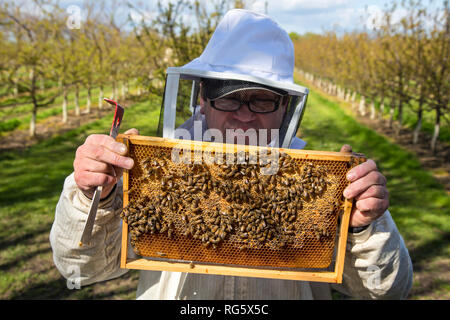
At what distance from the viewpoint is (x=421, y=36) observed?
50.8ft

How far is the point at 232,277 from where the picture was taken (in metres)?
2.41

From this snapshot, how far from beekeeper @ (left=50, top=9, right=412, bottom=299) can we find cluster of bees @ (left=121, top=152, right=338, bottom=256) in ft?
0.61

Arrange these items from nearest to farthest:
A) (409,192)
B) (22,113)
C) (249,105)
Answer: (249,105) → (409,192) → (22,113)

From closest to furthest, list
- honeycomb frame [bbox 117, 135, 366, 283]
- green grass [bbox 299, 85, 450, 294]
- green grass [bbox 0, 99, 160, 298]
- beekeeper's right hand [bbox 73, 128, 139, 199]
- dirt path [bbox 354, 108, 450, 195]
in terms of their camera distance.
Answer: beekeeper's right hand [bbox 73, 128, 139, 199], honeycomb frame [bbox 117, 135, 366, 283], green grass [bbox 0, 99, 160, 298], green grass [bbox 299, 85, 450, 294], dirt path [bbox 354, 108, 450, 195]

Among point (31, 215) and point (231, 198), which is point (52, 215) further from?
point (231, 198)

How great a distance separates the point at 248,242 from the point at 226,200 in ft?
0.96

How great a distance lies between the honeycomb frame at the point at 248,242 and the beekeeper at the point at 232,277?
0.35 feet

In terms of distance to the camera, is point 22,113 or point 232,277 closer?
point 232,277

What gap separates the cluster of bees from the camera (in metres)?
2.06

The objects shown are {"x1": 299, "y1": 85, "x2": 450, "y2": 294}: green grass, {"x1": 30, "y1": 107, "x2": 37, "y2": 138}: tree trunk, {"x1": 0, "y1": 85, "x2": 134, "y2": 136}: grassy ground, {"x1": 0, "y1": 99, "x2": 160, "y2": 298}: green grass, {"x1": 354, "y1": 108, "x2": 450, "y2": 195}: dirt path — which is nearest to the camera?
{"x1": 0, "y1": 99, "x2": 160, "y2": 298}: green grass

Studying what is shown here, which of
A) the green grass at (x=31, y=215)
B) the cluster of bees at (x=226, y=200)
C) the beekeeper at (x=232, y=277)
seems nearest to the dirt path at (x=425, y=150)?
the beekeeper at (x=232, y=277)

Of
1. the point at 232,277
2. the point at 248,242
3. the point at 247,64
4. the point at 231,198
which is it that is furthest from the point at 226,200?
the point at 247,64

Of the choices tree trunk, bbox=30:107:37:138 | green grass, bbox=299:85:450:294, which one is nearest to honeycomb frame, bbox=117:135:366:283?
green grass, bbox=299:85:450:294

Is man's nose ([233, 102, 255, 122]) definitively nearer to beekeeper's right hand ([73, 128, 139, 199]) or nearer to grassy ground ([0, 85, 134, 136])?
beekeeper's right hand ([73, 128, 139, 199])
